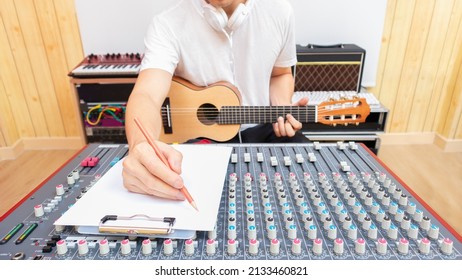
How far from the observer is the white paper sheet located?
71 cm

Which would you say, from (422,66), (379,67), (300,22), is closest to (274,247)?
(300,22)

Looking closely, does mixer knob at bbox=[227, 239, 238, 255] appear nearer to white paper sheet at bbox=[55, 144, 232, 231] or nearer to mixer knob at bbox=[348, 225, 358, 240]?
white paper sheet at bbox=[55, 144, 232, 231]

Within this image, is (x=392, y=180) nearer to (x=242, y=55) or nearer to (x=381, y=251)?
(x=381, y=251)

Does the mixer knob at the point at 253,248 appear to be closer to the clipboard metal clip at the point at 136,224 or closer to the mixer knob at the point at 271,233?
the mixer knob at the point at 271,233

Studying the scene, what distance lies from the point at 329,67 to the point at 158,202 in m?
1.98

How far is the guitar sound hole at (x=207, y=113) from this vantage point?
59.2 inches

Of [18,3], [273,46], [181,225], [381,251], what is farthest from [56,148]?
[381,251]

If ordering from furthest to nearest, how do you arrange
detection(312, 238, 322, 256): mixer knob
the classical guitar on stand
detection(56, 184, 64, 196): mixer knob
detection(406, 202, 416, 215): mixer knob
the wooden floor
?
1. the wooden floor
2. the classical guitar on stand
3. detection(56, 184, 64, 196): mixer knob
4. detection(406, 202, 416, 215): mixer knob
5. detection(312, 238, 322, 256): mixer knob

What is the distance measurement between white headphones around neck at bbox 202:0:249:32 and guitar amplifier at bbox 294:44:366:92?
105cm

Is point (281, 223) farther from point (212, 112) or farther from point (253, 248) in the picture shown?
point (212, 112)

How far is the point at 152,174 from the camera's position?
0.79 metres

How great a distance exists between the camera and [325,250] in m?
0.65

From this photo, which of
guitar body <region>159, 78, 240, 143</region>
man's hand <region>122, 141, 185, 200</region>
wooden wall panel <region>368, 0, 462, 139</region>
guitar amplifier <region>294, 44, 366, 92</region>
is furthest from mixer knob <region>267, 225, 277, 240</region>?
wooden wall panel <region>368, 0, 462, 139</region>
